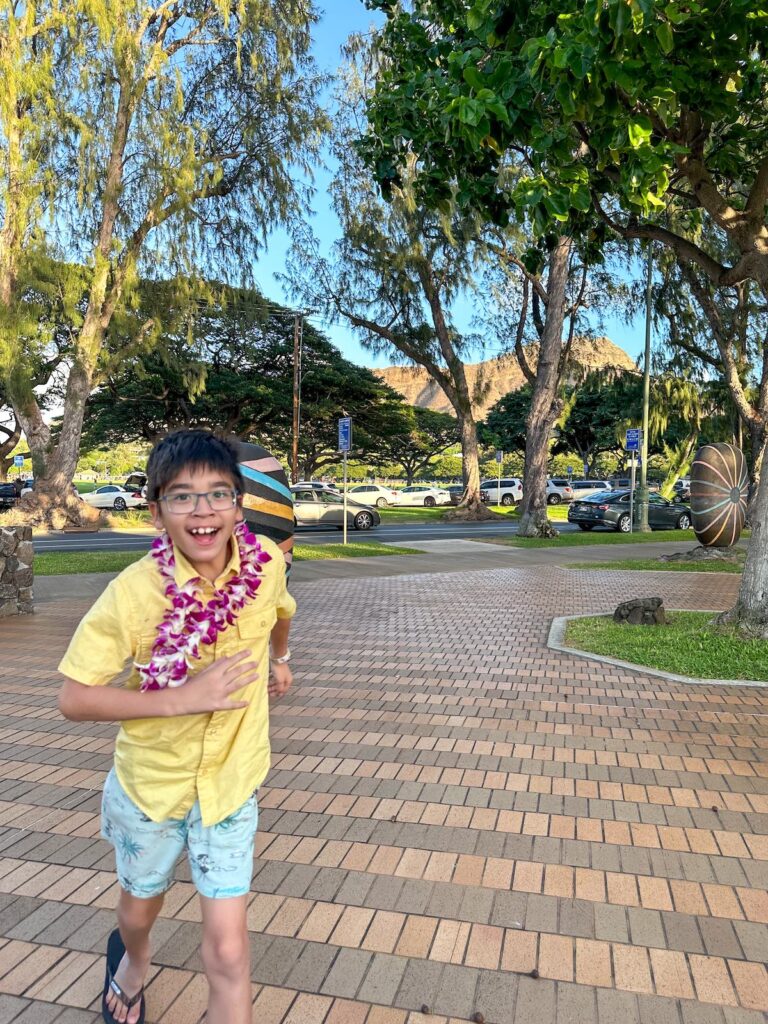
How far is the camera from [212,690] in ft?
5.85

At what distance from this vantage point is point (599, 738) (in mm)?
4629

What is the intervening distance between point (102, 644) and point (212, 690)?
0.95ft

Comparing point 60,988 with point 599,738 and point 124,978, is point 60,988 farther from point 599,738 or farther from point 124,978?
point 599,738

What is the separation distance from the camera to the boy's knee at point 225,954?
5.86 ft

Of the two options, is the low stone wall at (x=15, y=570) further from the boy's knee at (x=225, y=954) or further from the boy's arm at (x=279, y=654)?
the boy's knee at (x=225, y=954)

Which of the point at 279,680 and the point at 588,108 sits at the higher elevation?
the point at 588,108

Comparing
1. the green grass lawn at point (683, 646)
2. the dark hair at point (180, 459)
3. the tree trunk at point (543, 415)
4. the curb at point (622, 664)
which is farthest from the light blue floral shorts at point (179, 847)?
the tree trunk at point (543, 415)

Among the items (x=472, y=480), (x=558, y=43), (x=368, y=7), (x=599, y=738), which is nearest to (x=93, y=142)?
(x=368, y=7)

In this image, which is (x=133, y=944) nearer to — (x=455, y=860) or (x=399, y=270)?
(x=455, y=860)

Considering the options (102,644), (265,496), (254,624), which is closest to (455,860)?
(254,624)

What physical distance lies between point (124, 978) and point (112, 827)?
48 cm

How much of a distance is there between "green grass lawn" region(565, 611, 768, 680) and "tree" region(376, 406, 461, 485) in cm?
3578

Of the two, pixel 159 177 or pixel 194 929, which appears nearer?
pixel 194 929

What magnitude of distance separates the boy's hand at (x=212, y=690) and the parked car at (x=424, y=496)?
42.4 metres
